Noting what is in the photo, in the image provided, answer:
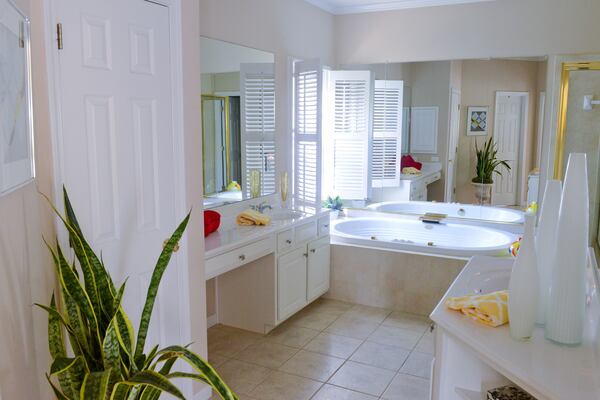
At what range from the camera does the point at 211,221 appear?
324 cm

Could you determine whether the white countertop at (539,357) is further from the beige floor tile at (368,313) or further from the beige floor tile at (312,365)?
the beige floor tile at (368,313)

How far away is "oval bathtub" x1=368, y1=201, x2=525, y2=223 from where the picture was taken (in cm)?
460

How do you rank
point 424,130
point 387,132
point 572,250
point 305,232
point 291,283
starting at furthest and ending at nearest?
point 387,132
point 424,130
point 305,232
point 291,283
point 572,250

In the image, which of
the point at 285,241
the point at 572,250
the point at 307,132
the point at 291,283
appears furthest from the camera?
the point at 307,132

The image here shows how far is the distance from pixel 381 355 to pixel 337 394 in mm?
597

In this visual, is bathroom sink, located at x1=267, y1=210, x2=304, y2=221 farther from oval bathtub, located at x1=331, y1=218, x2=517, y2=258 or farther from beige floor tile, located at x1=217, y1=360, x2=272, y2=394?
beige floor tile, located at x1=217, y1=360, x2=272, y2=394

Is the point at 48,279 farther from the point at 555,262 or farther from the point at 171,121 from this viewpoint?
the point at 555,262

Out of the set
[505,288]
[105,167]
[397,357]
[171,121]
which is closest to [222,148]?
[171,121]

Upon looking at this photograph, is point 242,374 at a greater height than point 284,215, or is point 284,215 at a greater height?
point 284,215

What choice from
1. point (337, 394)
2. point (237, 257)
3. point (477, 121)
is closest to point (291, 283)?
point (237, 257)

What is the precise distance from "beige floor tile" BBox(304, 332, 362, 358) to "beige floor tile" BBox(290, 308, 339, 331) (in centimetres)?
17

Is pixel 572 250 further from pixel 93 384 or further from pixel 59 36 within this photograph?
pixel 59 36

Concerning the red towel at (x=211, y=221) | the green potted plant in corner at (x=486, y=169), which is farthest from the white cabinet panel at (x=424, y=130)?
the red towel at (x=211, y=221)

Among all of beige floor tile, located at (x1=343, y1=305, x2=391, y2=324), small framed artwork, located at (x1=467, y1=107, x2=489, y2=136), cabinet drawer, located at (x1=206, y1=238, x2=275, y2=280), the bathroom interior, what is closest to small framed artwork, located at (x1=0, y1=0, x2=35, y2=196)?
the bathroom interior
